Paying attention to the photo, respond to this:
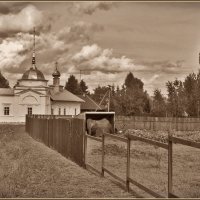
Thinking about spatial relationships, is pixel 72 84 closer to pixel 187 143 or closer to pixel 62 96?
pixel 62 96

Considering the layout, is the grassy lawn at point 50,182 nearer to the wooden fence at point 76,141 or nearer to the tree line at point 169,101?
the wooden fence at point 76,141

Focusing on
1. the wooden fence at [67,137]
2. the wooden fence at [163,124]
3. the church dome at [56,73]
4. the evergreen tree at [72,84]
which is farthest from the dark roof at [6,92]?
the evergreen tree at [72,84]

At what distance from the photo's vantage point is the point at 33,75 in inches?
2685

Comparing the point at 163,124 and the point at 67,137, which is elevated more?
the point at 67,137

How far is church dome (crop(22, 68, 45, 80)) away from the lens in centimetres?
6788

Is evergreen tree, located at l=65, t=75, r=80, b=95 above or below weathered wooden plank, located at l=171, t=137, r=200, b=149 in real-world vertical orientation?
above

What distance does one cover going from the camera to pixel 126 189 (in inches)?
347

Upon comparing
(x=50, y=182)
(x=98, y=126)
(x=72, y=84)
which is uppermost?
(x=72, y=84)

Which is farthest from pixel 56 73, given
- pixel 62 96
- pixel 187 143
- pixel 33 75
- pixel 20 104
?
pixel 187 143

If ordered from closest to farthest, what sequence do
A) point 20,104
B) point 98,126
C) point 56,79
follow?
point 98,126, point 20,104, point 56,79

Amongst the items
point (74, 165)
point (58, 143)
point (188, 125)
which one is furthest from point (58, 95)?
point (74, 165)

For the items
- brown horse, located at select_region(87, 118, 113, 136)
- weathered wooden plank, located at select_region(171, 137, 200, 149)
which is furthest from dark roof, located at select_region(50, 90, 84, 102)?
weathered wooden plank, located at select_region(171, 137, 200, 149)

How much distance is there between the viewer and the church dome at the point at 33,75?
6788 cm

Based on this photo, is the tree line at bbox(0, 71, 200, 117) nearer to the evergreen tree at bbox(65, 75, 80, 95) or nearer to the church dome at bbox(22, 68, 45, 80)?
the church dome at bbox(22, 68, 45, 80)
